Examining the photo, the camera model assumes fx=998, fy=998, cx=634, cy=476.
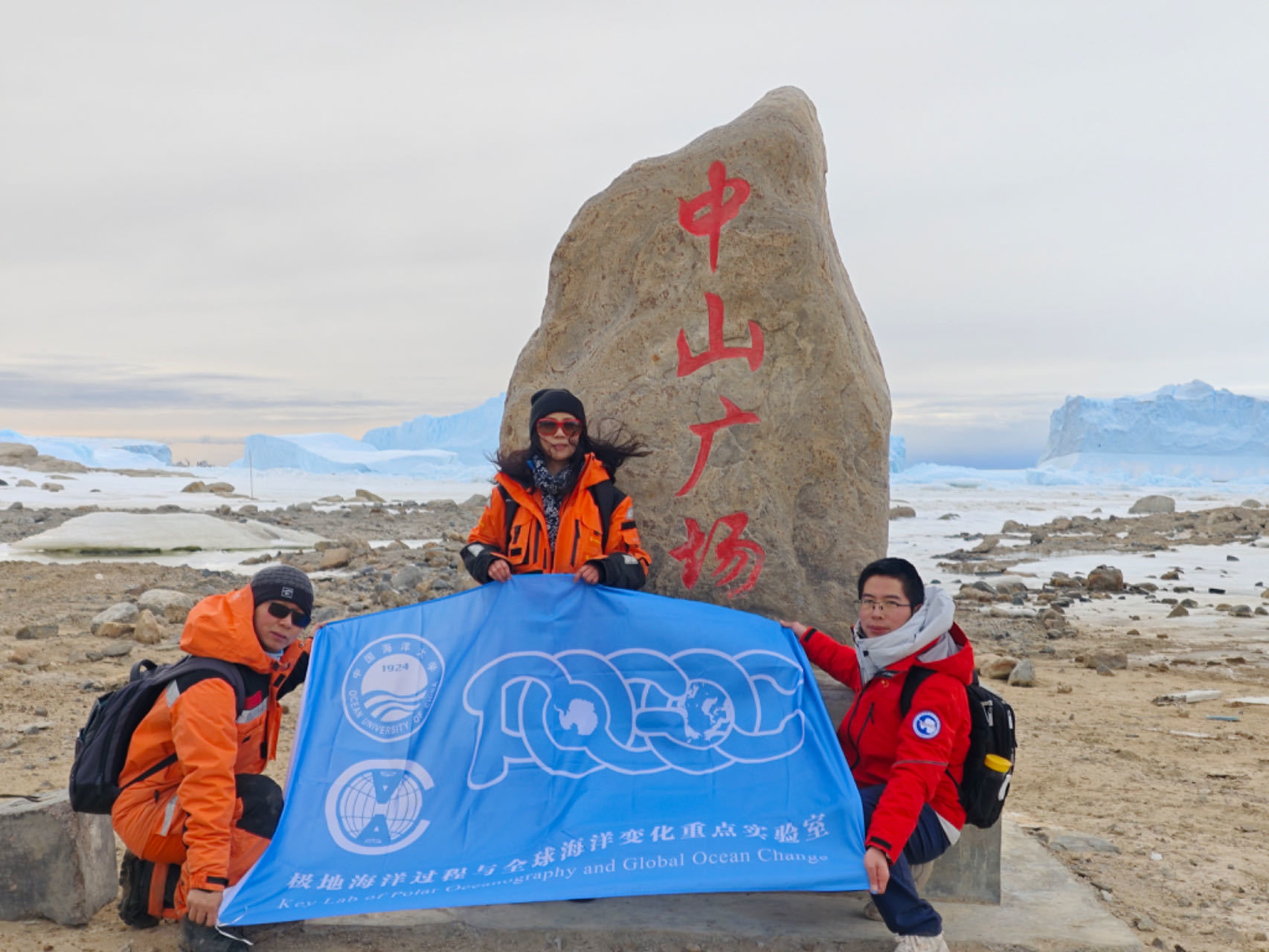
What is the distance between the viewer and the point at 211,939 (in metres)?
3.37

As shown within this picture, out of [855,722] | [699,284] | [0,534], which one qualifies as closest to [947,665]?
[855,722]

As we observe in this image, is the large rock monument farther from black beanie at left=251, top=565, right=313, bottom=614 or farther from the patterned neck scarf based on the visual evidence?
black beanie at left=251, top=565, right=313, bottom=614

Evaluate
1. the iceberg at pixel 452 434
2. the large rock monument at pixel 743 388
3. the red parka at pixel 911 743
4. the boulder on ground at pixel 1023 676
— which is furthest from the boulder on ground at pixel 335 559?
the iceberg at pixel 452 434

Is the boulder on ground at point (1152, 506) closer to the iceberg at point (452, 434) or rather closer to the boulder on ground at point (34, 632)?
the boulder on ground at point (34, 632)

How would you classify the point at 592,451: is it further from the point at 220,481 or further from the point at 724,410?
the point at 220,481

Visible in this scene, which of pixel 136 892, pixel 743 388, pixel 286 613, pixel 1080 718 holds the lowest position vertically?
pixel 1080 718

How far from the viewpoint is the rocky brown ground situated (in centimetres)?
414

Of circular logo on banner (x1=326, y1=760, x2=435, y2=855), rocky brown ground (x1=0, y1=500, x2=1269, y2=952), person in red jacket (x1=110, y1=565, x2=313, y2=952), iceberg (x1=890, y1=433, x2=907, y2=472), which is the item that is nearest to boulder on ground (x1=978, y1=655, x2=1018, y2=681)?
rocky brown ground (x1=0, y1=500, x2=1269, y2=952)

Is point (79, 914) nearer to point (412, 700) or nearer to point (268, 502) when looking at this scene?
point (412, 700)

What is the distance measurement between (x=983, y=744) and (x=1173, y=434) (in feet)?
221

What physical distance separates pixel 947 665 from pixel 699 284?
238cm

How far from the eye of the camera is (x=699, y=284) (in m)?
4.98

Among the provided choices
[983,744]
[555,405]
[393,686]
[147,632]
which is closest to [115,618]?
[147,632]

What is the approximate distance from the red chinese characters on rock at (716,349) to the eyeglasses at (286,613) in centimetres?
222
